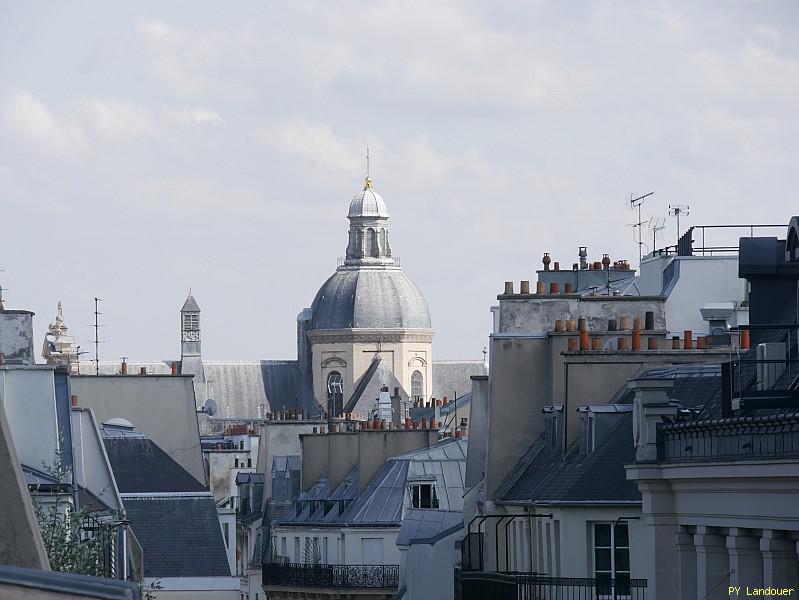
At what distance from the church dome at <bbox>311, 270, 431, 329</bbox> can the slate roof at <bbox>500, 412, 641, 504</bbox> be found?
4912 inches

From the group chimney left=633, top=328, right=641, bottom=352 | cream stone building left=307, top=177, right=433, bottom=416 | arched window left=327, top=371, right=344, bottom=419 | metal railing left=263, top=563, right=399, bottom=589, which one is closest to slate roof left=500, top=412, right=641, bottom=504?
chimney left=633, top=328, right=641, bottom=352

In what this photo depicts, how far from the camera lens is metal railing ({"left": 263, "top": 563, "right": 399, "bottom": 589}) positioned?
37.0 m

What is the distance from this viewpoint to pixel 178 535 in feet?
109

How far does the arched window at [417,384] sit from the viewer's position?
485 ft

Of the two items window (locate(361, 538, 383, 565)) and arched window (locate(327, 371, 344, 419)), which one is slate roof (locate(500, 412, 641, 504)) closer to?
window (locate(361, 538, 383, 565))

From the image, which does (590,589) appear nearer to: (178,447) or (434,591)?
(434,591)

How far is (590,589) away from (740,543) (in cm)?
562

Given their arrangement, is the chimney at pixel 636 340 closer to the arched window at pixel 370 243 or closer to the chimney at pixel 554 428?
the chimney at pixel 554 428

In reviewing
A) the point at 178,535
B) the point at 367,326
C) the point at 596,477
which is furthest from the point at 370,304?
the point at 596,477

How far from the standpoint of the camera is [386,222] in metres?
153

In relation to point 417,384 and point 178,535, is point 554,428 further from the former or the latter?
point 417,384

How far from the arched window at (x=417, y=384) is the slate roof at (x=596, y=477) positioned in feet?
411

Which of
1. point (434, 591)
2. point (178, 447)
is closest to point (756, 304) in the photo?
point (434, 591)

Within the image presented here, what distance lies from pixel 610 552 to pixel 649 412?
423cm
